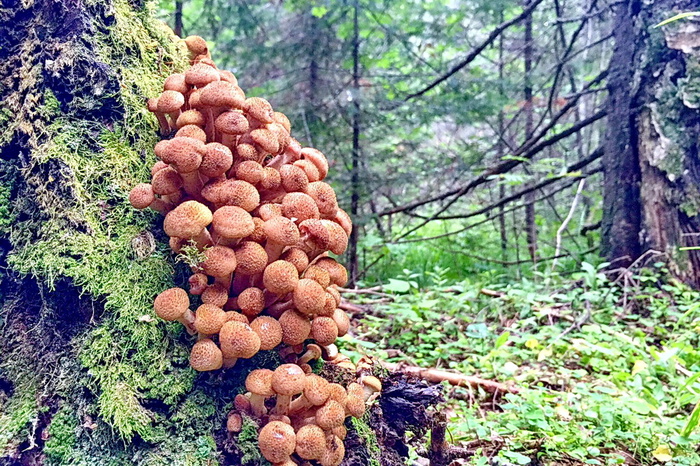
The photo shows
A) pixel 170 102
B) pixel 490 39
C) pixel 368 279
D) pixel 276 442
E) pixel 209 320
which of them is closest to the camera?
pixel 276 442

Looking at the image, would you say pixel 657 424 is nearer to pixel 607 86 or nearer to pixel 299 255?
pixel 299 255

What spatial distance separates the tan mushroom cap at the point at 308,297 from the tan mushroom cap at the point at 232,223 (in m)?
0.29

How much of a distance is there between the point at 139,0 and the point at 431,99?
198 inches

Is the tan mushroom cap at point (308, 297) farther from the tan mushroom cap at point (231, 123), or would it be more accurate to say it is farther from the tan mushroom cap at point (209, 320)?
the tan mushroom cap at point (231, 123)

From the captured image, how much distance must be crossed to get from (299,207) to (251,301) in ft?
1.41

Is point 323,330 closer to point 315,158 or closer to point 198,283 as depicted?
point 198,283

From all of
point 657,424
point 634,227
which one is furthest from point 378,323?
point 634,227

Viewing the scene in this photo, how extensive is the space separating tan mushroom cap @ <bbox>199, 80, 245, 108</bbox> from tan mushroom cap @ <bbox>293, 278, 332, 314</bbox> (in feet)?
2.57

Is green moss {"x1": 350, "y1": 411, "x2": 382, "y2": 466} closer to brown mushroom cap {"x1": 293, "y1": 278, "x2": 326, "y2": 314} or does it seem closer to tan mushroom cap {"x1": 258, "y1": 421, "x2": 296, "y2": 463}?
tan mushroom cap {"x1": 258, "y1": 421, "x2": 296, "y2": 463}

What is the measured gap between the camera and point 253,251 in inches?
73.3

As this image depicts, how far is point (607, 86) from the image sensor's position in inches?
209

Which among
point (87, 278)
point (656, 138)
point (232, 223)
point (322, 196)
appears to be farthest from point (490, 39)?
point (87, 278)

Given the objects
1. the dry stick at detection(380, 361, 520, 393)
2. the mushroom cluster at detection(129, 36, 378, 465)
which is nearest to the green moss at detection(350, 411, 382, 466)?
the mushroom cluster at detection(129, 36, 378, 465)

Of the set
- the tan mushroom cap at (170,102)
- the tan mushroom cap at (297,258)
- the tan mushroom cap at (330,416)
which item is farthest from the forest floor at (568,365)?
the tan mushroom cap at (170,102)
